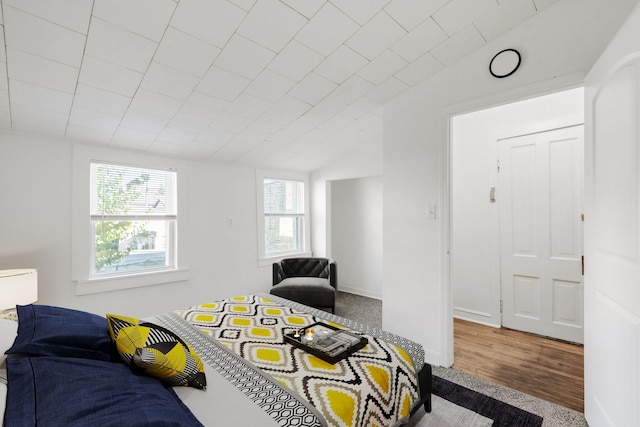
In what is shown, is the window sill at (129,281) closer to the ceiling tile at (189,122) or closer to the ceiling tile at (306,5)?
the ceiling tile at (189,122)

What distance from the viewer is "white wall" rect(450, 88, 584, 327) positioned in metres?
3.27

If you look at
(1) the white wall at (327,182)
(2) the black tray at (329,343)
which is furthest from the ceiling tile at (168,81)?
(1) the white wall at (327,182)

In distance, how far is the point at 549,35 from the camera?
2.02 metres

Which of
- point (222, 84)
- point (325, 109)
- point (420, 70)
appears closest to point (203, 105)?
point (222, 84)

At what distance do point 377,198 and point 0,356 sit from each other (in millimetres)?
4258

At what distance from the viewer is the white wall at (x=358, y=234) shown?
4.74 metres

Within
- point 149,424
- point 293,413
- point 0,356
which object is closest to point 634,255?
point 293,413

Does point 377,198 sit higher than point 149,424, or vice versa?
point 377,198

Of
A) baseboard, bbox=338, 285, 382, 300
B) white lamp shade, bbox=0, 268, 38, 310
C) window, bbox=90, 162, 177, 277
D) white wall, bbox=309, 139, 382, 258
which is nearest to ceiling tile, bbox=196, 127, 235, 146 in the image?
window, bbox=90, 162, 177, 277

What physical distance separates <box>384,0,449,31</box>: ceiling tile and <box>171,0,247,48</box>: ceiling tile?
2.95 ft

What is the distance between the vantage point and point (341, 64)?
2.26 metres

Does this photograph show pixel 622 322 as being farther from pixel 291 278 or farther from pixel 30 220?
pixel 30 220

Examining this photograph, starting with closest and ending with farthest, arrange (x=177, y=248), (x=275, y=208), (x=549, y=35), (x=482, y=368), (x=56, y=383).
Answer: (x=56, y=383)
(x=549, y=35)
(x=482, y=368)
(x=177, y=248)
(x=275, y=208)

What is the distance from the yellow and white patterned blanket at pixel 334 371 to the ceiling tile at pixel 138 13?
5.85 feet
